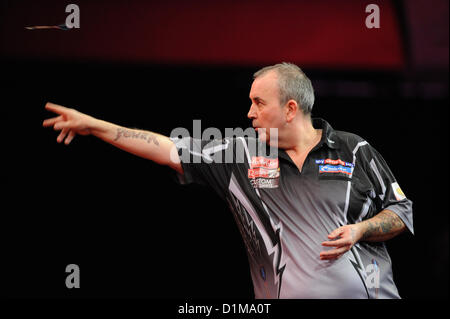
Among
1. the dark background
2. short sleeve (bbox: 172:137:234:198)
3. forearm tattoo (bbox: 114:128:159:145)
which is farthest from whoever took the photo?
the dark background

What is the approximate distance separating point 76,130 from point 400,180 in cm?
262

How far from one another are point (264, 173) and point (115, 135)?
0.78m

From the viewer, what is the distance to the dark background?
11.5 ft

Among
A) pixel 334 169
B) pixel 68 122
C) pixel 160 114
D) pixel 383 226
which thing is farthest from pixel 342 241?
pixel 160 114

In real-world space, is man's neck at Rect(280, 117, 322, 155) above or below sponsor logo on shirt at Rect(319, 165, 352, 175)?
above

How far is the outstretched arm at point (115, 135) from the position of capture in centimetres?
233

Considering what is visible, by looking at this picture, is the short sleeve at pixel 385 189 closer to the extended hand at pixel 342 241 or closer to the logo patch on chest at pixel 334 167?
the logo patch on chest at pixel 334 167

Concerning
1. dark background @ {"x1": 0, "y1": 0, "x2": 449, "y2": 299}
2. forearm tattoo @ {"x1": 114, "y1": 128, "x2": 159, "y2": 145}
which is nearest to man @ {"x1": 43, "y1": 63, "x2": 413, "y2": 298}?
forearm tattoo @ {"x1": 114, "y1": 128, "x2": 159, "y2": 145}

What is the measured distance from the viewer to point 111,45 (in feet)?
11.6

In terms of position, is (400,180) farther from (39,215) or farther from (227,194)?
(39,215)

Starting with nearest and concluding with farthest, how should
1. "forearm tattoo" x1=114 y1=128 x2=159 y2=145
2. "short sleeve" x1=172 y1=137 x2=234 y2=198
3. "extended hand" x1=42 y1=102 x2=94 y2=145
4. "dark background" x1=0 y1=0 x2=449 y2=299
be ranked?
"extended hand" x1=42 y1=102 x2=94 y2=145, "forearm tattoo" x1=114 y1=128 x2=159 y2=145, "short sleeve" x1=172 y1=137 x2=234 y2=198, "dark background" x1=0 y1=0 x2=449 y2=299

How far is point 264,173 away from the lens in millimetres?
2648

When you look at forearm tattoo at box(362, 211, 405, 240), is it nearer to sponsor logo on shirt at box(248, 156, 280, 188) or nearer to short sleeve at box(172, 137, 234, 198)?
sponsor logo on shirt at box(248, 156, 280, 188)

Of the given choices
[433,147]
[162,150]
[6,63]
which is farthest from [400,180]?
[6,63]
